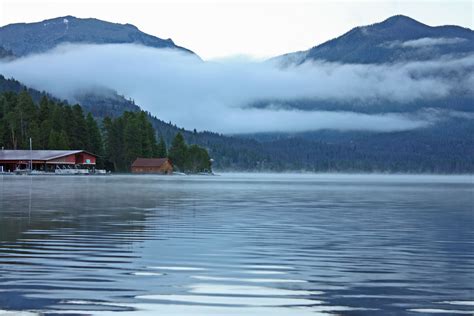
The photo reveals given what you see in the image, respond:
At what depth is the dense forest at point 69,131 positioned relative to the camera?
166 meters

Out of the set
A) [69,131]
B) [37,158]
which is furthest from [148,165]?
[37,158]

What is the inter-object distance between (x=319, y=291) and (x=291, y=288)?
0.60m

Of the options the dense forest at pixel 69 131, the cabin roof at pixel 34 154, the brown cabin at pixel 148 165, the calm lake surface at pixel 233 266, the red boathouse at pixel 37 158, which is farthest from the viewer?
the brown cabin at pixel 148 165

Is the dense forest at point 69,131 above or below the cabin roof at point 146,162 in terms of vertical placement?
above

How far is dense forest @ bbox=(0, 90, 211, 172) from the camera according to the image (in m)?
166

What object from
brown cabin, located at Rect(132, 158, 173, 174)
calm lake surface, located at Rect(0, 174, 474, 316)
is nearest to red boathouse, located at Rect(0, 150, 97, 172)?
brown cabin, located at Rect(132, 158, 173, 174)

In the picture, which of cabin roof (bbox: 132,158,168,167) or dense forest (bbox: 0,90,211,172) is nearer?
dense forest (bbox: 0,90,211,172)

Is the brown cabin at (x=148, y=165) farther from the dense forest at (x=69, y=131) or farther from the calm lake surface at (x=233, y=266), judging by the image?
the calm lake surface at (x=233, y=266)

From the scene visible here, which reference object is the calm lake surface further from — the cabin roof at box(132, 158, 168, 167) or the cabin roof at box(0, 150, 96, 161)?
the cabin roof at box(132, 158, 168, 167)

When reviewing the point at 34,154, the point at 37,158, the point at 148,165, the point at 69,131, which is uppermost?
the point at 69,131

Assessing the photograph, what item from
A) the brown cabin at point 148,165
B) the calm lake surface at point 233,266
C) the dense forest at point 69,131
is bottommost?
the calm lake surface at point 233,266

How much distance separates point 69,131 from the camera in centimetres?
17275

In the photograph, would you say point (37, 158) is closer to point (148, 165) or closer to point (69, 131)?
point (69, 131)

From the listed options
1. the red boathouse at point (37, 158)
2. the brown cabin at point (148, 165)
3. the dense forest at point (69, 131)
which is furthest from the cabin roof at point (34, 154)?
the brown cabin at point (148, 165)
